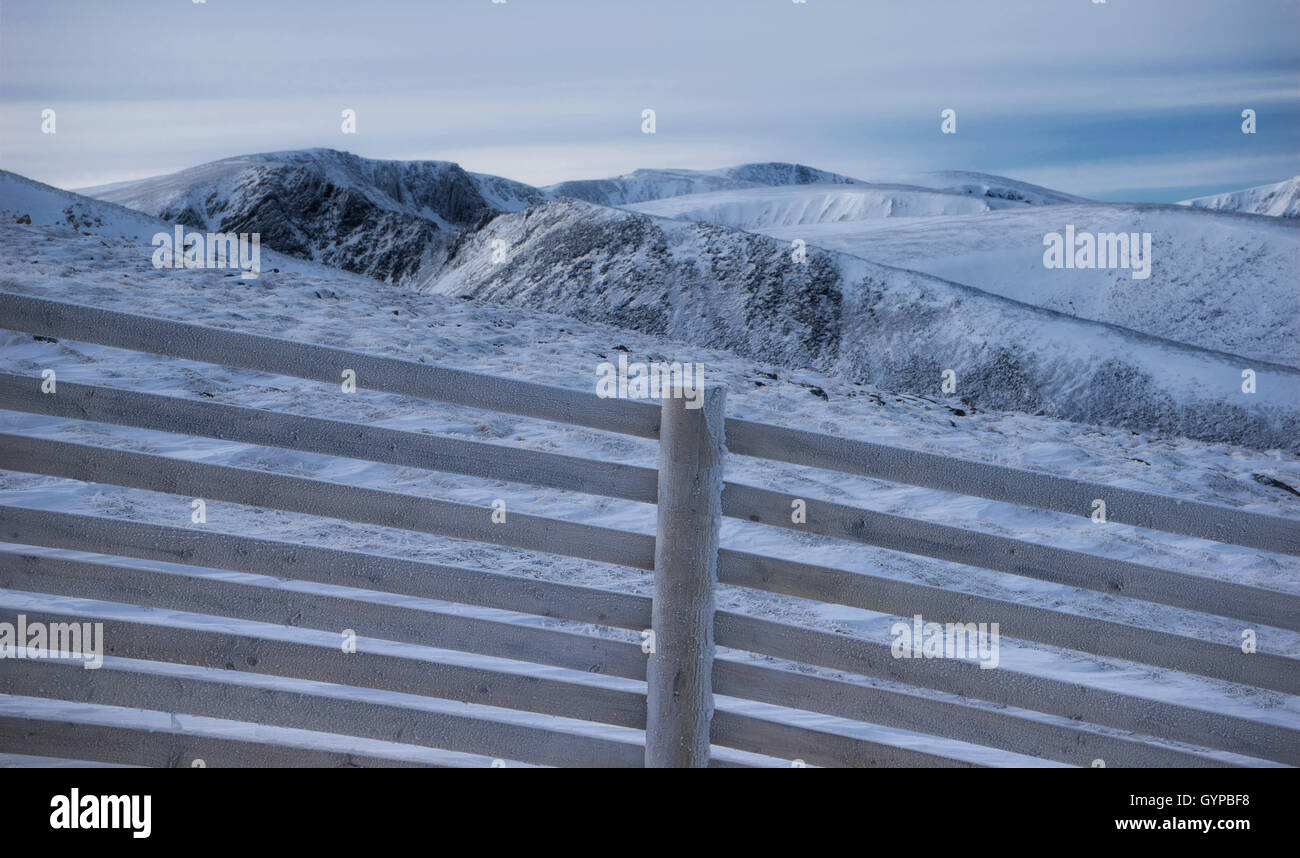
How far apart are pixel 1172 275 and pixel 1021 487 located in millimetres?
13577

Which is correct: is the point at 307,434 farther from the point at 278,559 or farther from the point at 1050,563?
the point at 1050,563

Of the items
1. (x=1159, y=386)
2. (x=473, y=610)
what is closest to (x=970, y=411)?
(x=1159, y=386)

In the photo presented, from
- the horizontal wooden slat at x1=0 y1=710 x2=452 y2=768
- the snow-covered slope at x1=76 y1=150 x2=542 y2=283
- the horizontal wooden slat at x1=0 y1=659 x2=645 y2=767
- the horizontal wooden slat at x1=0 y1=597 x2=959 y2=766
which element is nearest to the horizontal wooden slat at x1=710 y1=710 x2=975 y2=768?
the horizontal wooden slat at x1=0 y1=597 x2=959 y2=766

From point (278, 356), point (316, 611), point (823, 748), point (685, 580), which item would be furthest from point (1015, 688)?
point (278, 356)

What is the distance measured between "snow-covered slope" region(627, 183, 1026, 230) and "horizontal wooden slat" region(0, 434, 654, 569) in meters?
39.7

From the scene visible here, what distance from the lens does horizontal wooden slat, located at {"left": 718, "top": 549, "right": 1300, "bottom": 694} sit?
9.14 ft

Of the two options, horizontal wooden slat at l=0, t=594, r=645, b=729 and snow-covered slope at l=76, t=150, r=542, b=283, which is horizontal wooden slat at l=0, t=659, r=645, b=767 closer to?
horizontal wooden slat at l=0, t=594, r=645, b=729

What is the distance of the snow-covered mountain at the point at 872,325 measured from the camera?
10805mm

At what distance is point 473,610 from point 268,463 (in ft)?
7.83

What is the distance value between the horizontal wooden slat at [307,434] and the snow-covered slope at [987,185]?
5574 cm

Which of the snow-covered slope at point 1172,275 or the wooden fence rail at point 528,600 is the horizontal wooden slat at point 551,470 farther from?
the snow-covered slope at point 1172,275

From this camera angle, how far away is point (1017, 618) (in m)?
2.86

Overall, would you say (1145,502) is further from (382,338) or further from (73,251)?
(73,251)
